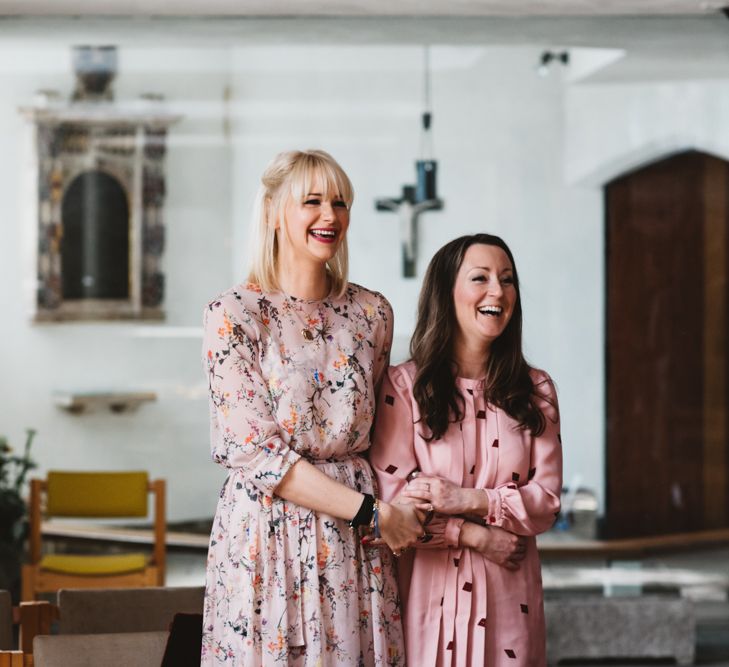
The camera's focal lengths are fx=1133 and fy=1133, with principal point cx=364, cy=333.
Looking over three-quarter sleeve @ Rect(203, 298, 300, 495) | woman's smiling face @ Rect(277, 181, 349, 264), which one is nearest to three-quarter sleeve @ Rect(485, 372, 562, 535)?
three-quarter sleeve @ Rect(203, 298, 300, 495)

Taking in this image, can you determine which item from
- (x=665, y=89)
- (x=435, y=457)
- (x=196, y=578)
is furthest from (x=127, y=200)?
(x=435, y=457)

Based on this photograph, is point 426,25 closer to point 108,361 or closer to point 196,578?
point 108,361

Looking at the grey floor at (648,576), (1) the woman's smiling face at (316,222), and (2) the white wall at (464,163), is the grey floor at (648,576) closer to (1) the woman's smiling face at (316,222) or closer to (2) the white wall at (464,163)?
(2) the white wall at (464,163)

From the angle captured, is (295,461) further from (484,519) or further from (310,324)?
(484,519)

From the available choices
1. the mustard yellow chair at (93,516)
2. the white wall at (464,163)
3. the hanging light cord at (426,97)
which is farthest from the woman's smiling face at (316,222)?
the hanging light cord at (426,97)

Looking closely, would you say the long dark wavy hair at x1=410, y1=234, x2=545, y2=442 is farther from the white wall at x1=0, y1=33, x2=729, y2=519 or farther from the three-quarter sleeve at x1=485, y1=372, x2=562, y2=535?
the white wall at x1=0, y1=33, x2=729, y2=519

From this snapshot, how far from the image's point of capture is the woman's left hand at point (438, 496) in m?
2.51

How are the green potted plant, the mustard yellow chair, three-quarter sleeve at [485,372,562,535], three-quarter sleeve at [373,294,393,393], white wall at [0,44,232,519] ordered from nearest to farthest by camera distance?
three-quarter sleeve at [485,372,562,535] → three-quarter sleeve at [373,294,393,393] → the mustard yellow chair → the green potted plant → white wall at [0,44,232,519]

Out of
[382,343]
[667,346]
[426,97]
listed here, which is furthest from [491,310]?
[667,346]

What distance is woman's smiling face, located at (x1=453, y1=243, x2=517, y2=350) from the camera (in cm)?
258

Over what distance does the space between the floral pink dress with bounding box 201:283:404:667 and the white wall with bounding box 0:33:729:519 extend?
10.4ft

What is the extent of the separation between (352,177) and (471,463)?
3391 mm

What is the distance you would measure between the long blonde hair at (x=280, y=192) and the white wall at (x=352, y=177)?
10.4ft

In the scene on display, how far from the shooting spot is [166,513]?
577cm
